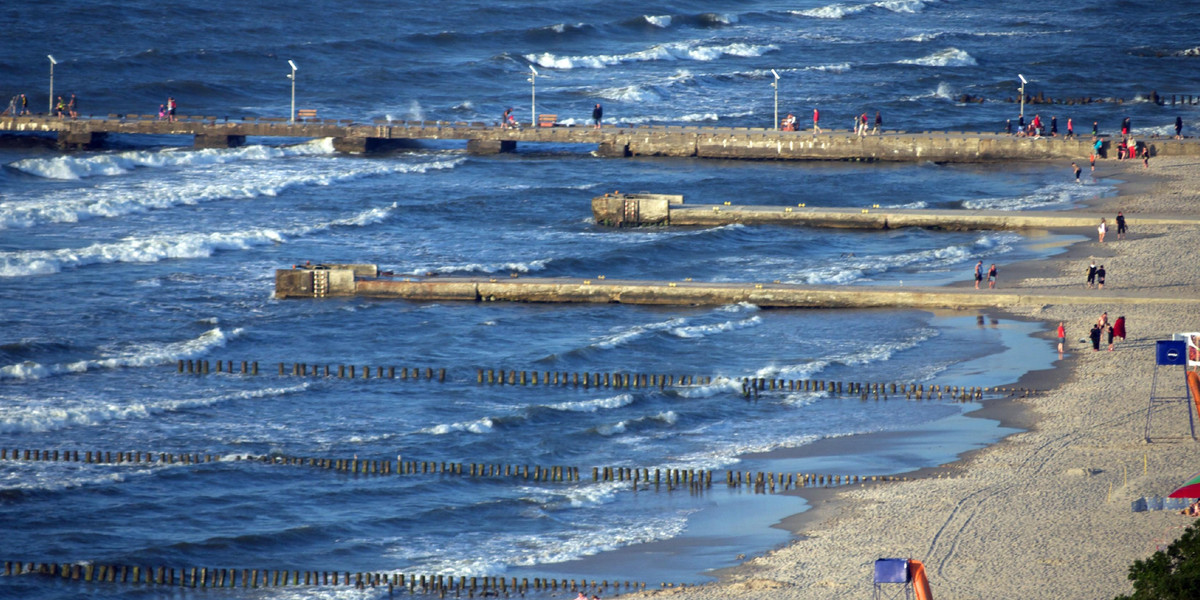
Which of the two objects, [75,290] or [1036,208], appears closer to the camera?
[75,290]

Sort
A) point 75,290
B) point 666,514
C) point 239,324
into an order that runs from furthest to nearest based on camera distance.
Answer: point 75,290, point 239,324, point 666,514

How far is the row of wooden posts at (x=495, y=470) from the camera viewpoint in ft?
104

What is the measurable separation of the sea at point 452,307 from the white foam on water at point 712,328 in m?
0.13

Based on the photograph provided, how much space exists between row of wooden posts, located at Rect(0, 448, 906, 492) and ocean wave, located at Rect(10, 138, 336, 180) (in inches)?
1640

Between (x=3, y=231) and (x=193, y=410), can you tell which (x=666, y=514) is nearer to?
(x=193, y=410)

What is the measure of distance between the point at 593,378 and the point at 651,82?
63.9 m

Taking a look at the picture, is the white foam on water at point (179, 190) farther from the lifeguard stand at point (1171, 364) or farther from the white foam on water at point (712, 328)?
the lifeguard stand at point (1171, 364)

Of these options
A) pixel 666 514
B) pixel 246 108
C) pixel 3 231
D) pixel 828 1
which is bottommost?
pixel 666 514

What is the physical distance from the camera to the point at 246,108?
8950 cm

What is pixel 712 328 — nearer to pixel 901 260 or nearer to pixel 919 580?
pixel 901 260

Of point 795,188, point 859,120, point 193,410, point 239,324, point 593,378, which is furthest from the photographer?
point 859,120

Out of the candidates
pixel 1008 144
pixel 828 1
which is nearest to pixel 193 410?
pixel 1008 144

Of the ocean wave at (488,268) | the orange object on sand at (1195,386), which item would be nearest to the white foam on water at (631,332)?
the ocean wave at (488,268)

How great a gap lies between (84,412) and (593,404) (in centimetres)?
1239
